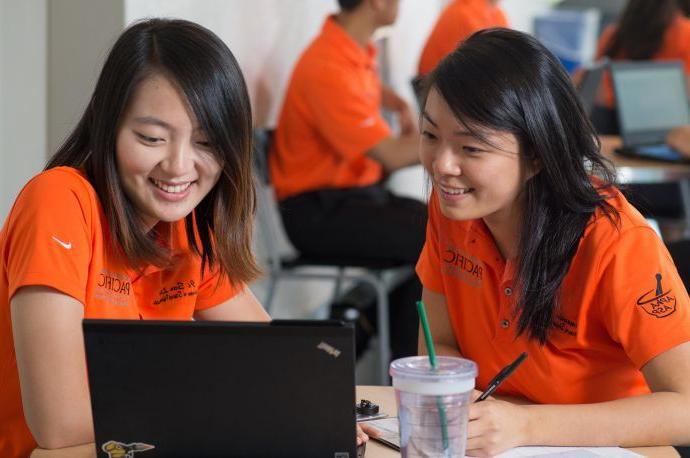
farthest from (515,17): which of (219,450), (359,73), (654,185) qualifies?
(219,450)

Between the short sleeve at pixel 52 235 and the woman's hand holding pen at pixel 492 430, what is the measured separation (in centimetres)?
56

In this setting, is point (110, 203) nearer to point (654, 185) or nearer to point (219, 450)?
point (219, 450)

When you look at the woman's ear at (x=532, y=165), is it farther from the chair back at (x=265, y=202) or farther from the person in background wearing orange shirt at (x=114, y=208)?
the chair back at (x=265, y=202)

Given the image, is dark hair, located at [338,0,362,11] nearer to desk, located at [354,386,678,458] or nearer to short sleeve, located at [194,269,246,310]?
short sleeve, located at [194,269,246,310]

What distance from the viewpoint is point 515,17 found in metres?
7.71

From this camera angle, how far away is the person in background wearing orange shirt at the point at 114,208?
136 cm

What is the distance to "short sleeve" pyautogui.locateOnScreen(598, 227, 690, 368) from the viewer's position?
143 centimetres

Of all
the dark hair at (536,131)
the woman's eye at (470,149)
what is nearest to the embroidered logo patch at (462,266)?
the dark hair at (536,131)

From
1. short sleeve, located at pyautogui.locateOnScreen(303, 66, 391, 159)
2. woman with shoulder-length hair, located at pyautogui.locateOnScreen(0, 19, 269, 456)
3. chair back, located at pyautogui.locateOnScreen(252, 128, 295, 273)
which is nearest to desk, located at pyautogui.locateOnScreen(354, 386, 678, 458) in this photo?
woman with shoulder-length hair, located at pyautogui.locateOnScreen(0, 19, 269, 456)

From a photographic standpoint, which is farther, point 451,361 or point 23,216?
point 23,216

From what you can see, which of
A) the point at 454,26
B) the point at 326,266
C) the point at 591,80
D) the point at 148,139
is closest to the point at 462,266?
the point at 148,139

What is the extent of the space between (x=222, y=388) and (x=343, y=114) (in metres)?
2.48

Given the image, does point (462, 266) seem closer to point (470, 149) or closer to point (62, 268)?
point (470, 149)

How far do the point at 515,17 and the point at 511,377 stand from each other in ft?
21.2
